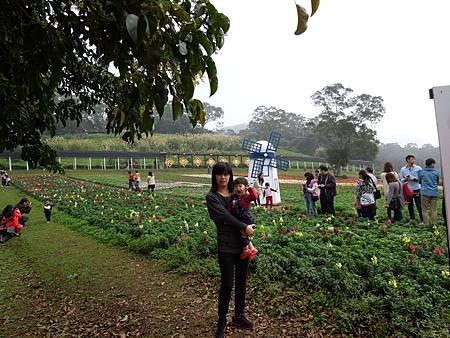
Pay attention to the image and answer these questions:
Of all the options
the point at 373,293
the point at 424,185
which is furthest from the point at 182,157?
the point at 373,293

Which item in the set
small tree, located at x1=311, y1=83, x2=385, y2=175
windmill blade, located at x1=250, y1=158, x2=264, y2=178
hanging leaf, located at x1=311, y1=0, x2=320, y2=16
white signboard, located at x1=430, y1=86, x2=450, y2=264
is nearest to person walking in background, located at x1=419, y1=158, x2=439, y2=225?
white signboard, located at x1=430, y1=86, x2=450, y2=264

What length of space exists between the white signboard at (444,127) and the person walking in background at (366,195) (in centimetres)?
750

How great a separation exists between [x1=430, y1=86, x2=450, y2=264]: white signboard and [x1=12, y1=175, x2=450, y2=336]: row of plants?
222 cm

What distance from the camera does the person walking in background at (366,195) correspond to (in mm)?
9617

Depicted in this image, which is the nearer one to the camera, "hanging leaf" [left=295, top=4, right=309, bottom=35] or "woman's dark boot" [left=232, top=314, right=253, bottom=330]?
"hanging leaf" [left=295, top=4, right=309, bottom=35]

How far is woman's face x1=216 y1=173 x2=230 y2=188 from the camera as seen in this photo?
12.4 ft

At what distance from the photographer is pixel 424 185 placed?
8703mm

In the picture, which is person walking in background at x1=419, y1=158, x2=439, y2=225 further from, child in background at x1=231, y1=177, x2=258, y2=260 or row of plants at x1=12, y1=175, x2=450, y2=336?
child in background at x1=231, y1=177, x2=258, y2=260

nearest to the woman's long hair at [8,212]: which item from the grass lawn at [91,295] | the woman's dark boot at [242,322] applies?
the grass lawn at [91,295]

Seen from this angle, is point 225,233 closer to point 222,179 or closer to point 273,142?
point 222,179

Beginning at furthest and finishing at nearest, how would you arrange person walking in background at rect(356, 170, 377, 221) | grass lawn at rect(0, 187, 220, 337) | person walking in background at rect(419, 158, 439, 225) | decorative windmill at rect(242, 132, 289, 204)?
decorative windmill at rect(242, 132, 289, 204)
person walking in background at rect(356, 170, 377, 221)
person walking in background at rect(419, 158, 439, 225)
grass lawn at rect(0, 187, 220, 337)

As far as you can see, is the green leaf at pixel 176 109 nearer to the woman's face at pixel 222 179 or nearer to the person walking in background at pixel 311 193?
the woman's face at pixel 222 179

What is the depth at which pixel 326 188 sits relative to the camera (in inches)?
440

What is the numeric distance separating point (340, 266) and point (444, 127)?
3.30 meters
